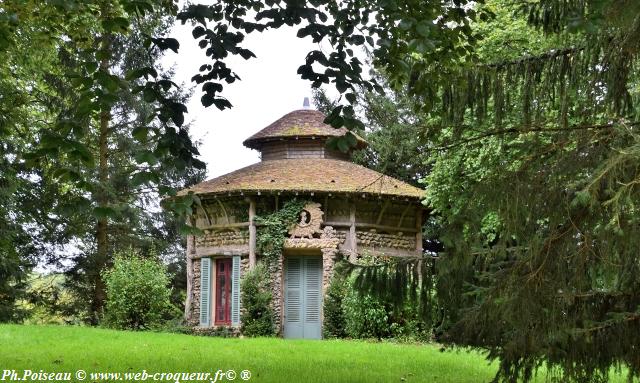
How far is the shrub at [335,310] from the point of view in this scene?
19.6 m

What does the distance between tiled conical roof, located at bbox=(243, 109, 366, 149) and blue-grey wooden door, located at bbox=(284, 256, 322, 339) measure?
14.3ft

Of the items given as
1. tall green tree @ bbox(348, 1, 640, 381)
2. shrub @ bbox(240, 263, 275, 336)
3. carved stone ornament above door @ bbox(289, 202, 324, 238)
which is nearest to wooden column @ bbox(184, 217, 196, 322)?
shrub @ bbox(240, 263, 275, 336)

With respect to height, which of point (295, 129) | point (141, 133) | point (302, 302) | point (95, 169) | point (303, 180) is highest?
point (295, 129)

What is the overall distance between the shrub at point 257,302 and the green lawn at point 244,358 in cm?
407

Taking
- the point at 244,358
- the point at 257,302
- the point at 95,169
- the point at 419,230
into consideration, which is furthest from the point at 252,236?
the point at 244,358

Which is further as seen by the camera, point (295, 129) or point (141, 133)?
point (295, 129)

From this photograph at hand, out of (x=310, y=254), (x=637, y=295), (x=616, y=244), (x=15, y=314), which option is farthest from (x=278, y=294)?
(x=616, y=244)

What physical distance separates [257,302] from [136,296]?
3546 mm

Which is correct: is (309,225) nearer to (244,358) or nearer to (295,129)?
(295,129)

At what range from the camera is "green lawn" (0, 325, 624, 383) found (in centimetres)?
1012

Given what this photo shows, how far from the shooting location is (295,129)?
23344 millimetres

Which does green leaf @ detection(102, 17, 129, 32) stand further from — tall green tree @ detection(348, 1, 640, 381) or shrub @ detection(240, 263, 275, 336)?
shrub @ detection(240, 263, 275, 336)

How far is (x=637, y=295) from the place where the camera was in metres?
6.37

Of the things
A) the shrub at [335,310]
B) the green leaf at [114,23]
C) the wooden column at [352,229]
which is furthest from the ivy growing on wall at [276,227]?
the green leaf at [114,23]
